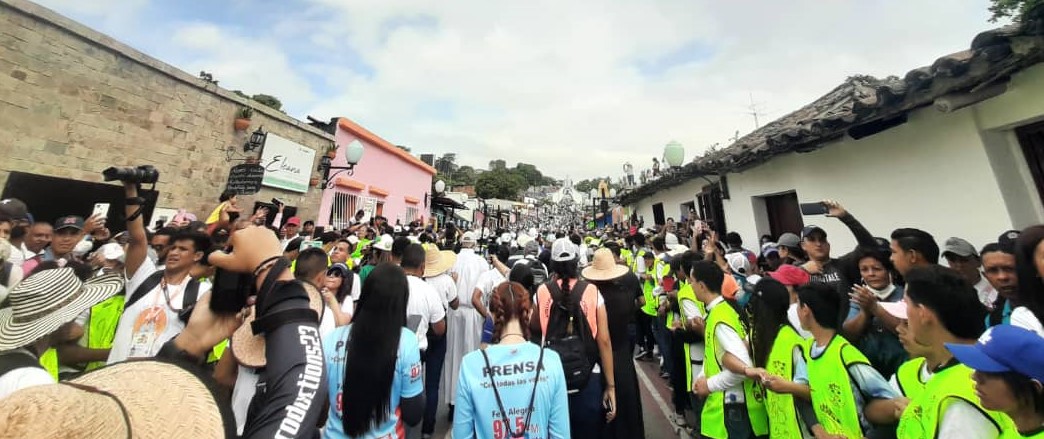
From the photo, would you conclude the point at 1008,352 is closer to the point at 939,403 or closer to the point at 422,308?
the point at 939,403

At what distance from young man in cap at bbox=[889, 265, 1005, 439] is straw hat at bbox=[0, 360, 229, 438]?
7.97ft

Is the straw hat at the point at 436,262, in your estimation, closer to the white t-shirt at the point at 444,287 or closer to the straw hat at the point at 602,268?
the white t-shirt at the point at 444,287

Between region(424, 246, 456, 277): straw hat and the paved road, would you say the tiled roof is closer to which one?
the paved road

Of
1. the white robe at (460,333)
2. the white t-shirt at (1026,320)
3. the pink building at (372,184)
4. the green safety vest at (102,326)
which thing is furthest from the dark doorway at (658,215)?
the green safety vest at (102,326)

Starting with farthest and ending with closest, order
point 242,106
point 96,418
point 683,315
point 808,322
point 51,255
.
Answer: point 242,106 < point 51,255 < point 683,315 < point 808,322 < point 96,418

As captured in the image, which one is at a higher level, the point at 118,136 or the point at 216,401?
the point at 118,136

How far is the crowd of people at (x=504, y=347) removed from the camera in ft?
3.71

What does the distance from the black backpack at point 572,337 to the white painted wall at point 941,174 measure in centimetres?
365

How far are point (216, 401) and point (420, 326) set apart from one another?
2232mm

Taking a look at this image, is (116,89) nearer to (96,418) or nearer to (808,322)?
(96,418)

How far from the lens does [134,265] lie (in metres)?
2.59

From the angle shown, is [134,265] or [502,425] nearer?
[502,425]

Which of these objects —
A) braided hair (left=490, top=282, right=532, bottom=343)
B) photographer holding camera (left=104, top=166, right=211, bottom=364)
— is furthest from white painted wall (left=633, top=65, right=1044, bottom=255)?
photographer holding camera (left=104, top=166, right=211, bottom=364)

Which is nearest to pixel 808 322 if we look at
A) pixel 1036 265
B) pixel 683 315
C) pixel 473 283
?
pixel 1036 265
